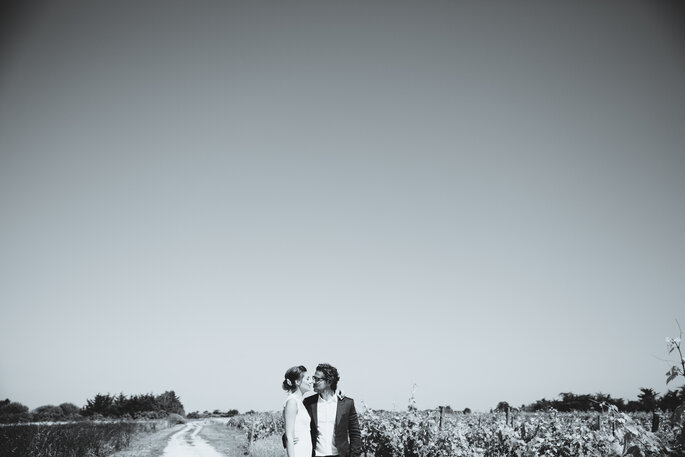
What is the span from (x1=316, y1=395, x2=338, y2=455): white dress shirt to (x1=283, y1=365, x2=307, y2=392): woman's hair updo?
11.4 inches

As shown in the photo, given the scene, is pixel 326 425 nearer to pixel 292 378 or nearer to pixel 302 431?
pixel 302 431

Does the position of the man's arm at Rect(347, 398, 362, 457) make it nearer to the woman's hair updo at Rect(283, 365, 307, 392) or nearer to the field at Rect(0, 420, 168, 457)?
the woman's hair updo at Rect(283, 365, 307, 392)

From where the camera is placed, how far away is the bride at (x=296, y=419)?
4.00 meters

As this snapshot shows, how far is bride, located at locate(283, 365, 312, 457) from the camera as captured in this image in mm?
4004

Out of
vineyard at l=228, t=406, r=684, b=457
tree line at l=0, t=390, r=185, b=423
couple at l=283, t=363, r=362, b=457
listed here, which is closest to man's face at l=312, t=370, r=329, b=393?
couple at l=283, t=363, r=362, b=457

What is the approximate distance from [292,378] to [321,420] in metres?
0.48

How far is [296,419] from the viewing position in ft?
13.4

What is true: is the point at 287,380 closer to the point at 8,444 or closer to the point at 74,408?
the point at 8,444

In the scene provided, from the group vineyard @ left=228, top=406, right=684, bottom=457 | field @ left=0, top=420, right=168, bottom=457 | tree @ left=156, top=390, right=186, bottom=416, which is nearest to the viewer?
vineyard @ left=228, top=406, right=684, bottom=457

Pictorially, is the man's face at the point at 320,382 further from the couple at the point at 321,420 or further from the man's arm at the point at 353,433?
the man's arm at the point at 353,433

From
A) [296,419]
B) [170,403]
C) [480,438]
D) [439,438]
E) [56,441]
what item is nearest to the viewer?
[296,419]

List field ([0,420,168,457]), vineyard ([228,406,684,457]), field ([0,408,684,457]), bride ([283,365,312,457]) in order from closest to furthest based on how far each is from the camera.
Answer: bride ([283,365,312,457]), field ([0,408,684,457]), vineyard ([228,406,684,457]), field ([0,420,168,457])

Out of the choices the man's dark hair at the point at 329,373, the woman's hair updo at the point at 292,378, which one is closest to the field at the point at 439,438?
the man's dark hair at the point at 329,373

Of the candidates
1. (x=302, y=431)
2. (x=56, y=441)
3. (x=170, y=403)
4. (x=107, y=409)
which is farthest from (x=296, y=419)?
(x=170, y=403)
